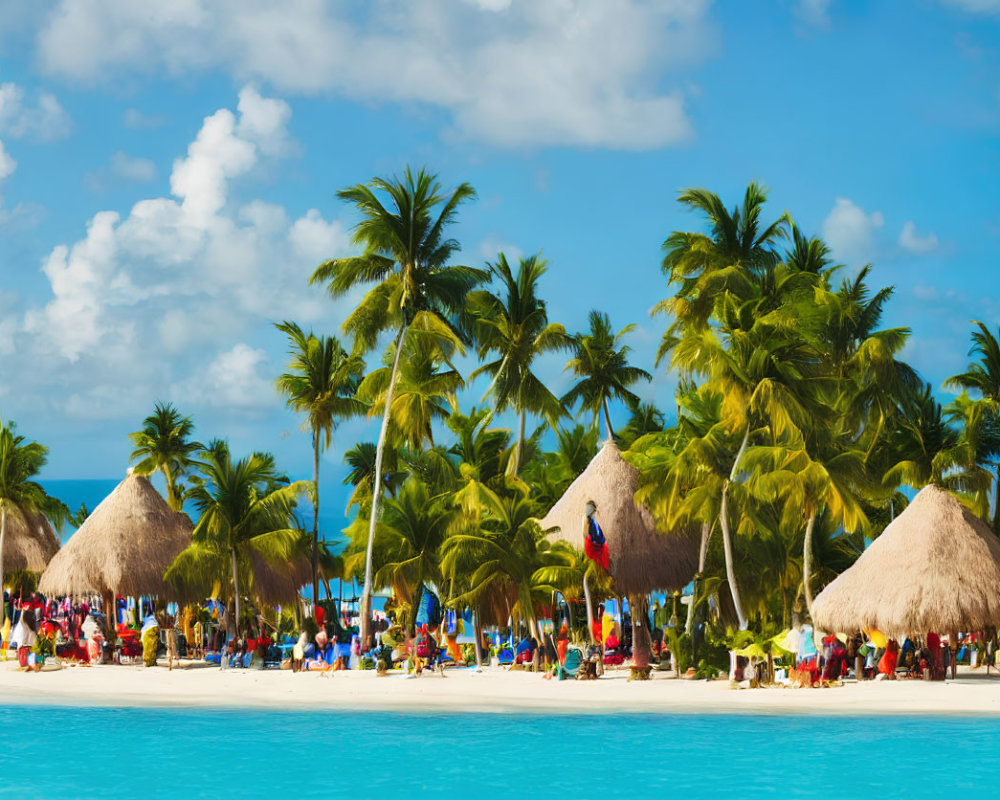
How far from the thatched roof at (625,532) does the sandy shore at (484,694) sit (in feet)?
8.84

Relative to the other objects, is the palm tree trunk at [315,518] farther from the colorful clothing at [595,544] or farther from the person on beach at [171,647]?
the colorful clothing at [595,544]

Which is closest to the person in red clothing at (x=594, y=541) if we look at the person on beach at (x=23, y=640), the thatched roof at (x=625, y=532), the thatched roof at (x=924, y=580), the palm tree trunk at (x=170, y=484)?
the thatched roof at (x=625, y=532)

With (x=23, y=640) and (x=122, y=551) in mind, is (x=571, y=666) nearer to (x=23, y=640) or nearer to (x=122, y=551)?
(x=122, y=551)

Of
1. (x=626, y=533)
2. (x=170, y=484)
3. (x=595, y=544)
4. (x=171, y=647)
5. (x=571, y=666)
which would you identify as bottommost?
(x=571, y=666)

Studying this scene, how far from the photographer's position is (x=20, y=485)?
3147 centimetres

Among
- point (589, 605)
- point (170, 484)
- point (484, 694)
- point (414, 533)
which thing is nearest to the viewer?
point (484, 694)

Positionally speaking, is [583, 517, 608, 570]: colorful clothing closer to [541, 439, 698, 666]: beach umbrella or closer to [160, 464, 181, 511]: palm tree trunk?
[541, 439, 698, 666]: beach umbrella

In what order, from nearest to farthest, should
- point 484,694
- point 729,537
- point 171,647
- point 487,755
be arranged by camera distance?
point 487,755 < point 484,694 < point 729,537 < point 171,647

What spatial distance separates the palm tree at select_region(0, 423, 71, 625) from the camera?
31078mm

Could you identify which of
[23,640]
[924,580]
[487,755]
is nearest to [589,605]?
[924,580]

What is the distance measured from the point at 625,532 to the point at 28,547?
17010mm

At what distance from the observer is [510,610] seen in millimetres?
24562

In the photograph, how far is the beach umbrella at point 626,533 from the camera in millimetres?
24234

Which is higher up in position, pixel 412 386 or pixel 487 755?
pixel 412 386
